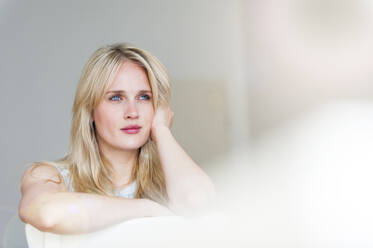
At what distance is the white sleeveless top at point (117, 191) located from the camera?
42.3 inches

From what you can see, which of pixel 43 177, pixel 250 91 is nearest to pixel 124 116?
pixel 43 177

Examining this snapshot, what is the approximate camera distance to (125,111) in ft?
3.84

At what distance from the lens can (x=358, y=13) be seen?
1.49 meters

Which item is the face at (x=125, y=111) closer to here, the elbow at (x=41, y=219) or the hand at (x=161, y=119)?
the hand at (x=161, y=119)

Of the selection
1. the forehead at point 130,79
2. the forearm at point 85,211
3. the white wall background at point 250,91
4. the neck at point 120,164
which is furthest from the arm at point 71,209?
the white wall background at point 250,91

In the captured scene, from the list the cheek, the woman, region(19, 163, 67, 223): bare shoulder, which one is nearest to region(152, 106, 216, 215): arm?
the woman

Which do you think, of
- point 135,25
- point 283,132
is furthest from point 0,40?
point 283,132

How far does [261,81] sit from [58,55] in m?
0.65

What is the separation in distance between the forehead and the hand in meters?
0.07

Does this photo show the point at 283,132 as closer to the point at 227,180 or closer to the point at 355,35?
the point at 227,180

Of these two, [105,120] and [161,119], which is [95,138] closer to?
[105,120]

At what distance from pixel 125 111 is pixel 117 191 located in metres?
0.19

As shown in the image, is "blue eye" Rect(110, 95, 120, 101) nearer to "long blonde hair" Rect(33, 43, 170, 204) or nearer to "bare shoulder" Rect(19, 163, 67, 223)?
"long blonde hair" Rect(33, 43, 170, 204)

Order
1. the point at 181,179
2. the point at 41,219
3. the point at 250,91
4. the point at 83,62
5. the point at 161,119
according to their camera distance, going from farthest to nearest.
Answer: the point at 250,91 < the point at 83,62 < the point at 161,119 < the point at 181,179 < the point at 41,219
